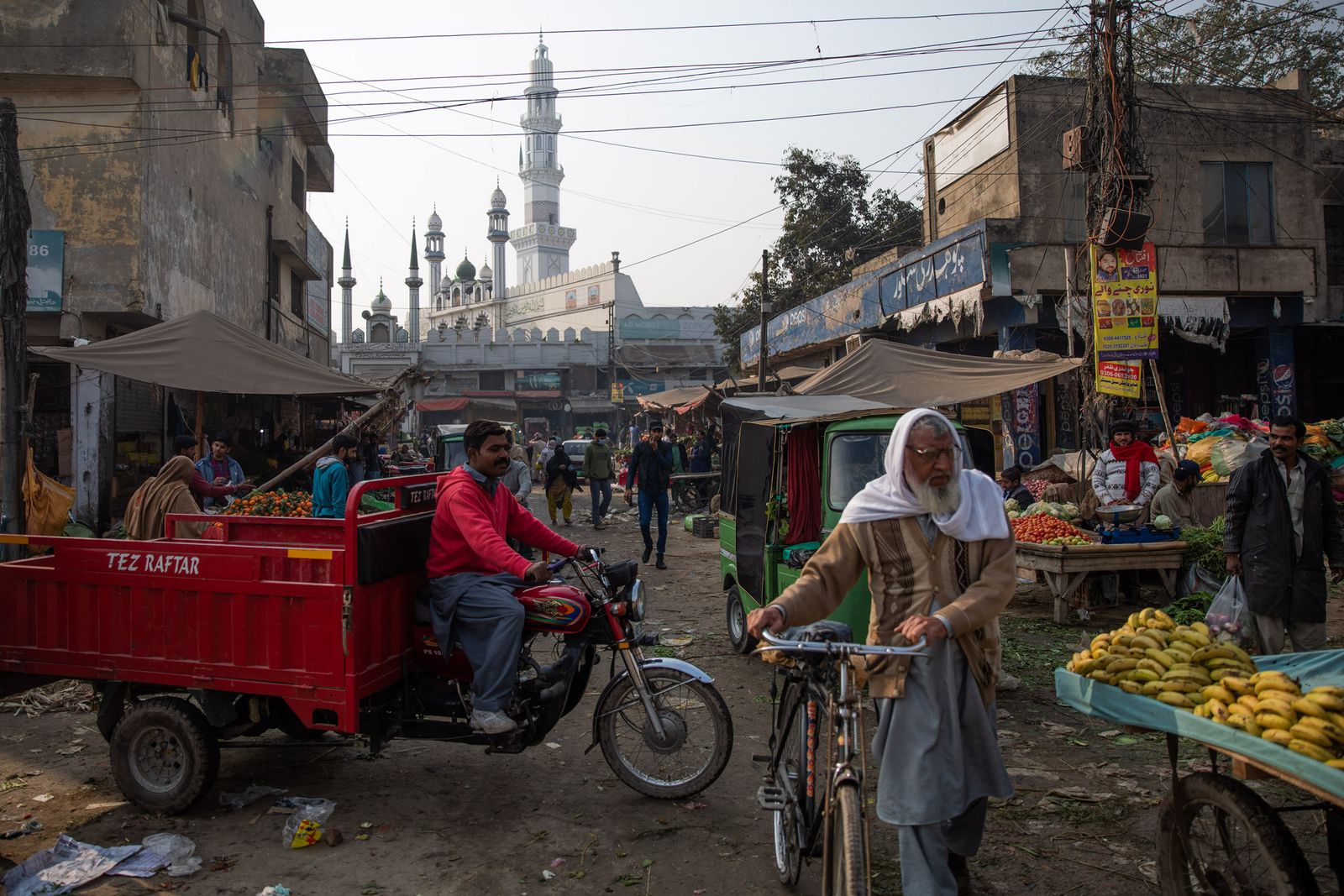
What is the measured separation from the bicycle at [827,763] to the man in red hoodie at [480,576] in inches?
52.4

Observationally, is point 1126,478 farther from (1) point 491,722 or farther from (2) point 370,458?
(2) point 370,458

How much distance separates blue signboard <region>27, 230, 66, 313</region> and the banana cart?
13639 millimetres

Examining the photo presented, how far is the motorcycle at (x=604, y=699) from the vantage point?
4500mm

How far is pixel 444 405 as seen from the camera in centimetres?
4722

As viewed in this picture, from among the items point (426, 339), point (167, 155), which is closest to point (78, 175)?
point (167, 155)

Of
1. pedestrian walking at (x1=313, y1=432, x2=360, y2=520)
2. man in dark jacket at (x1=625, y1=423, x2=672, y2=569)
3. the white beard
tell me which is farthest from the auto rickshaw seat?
man in dark jacket at (x1=625, y1=423, x2=672, y2=569)

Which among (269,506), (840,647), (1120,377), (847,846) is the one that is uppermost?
(1120,377)

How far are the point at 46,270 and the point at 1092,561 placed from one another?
13.2 m

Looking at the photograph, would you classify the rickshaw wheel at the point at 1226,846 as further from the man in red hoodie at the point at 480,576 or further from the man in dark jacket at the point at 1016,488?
the man in dark jacket at the point at 1016,488

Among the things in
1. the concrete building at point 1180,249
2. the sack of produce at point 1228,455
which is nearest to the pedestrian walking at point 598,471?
the concrete building at point 1180,249

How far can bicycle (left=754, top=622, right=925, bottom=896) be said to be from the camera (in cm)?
280

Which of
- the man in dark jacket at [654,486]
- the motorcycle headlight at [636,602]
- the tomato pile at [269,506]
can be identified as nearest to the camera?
the motorcycle headlight at [636,602]

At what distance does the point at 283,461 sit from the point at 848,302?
12.7 meters

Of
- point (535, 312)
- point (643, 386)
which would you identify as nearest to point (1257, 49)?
point (643, 386)
